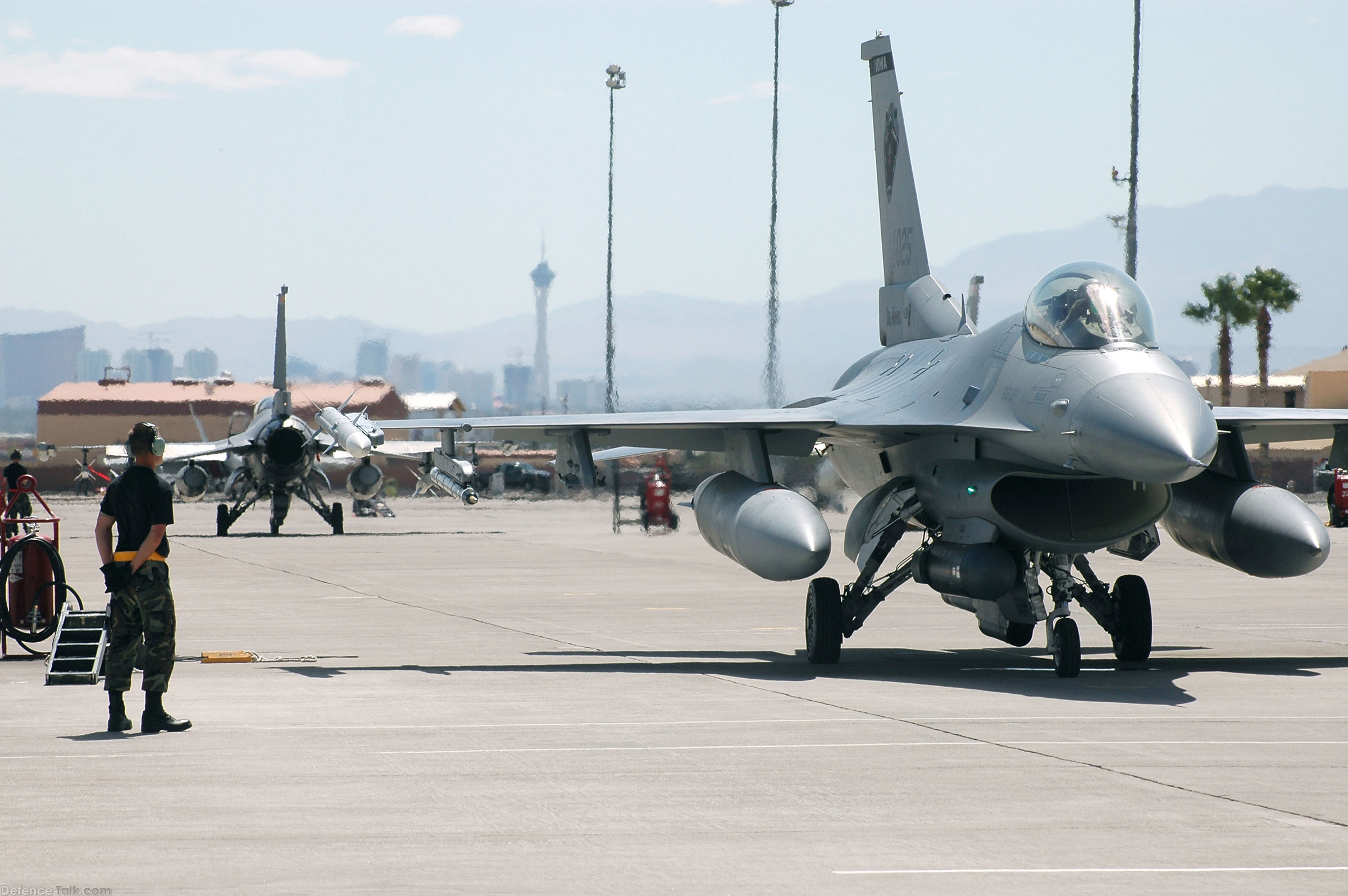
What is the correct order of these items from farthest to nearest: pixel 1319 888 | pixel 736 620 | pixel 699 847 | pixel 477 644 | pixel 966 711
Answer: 1. pixel 736 620
2. pixel 477 644
3. pixel 966 711
4. pixel 699 847
5. pixel 1319 888

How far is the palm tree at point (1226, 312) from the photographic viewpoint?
74875mm

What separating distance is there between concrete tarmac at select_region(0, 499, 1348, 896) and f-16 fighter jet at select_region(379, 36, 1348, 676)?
2.63ft

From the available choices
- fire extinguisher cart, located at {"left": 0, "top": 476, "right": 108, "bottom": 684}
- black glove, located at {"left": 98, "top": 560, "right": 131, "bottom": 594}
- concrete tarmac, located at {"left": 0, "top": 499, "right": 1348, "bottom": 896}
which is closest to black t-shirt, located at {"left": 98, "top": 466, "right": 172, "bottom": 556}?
black glove, located at {"left": 98, "top": 560, "right": 131, "bottom": 594}

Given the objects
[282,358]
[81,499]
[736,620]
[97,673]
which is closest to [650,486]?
[282,358]

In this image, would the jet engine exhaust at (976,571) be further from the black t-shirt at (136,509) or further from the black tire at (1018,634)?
the black t-shirt at (136,509)

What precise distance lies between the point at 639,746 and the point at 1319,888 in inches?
181

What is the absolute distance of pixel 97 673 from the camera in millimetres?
12242

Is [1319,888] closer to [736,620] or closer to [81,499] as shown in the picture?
[736,620]

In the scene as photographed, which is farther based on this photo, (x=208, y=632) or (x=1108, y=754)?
(x=208, y=632)

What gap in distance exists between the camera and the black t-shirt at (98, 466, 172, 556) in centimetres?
1040

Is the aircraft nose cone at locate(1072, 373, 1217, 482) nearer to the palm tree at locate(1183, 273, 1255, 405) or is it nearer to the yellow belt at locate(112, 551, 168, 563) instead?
the yellow belt at locate(112, 551, 168, 563)

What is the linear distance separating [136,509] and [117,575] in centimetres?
49

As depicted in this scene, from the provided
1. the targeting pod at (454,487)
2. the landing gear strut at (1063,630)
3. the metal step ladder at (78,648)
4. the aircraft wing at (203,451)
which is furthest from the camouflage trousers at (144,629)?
the aircraft wing at (203,451)

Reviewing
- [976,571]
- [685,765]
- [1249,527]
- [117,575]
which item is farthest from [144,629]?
[1249,527]
